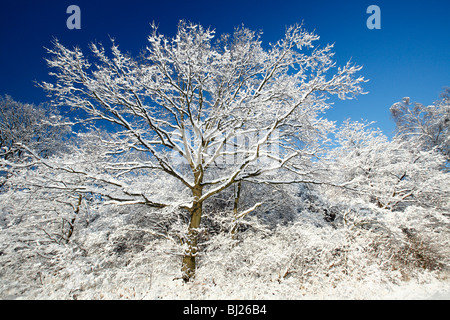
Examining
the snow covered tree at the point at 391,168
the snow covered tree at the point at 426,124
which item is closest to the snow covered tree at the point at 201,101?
the snow covered tree at the point at 391,168

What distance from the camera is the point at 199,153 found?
209 inches

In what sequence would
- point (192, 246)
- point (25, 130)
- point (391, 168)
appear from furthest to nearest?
point (25, 130), point (391, 168), point (192, 246)

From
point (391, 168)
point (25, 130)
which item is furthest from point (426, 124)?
point (25, 130)

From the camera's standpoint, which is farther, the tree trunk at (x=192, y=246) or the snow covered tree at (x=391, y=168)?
the snow covered tree at (x=391, y=168)

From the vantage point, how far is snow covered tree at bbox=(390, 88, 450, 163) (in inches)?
512

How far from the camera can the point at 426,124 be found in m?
A: 14.1

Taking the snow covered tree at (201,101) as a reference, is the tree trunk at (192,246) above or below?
below

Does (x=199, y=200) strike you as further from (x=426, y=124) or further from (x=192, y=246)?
(x=426, y=124)

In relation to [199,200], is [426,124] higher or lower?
higher

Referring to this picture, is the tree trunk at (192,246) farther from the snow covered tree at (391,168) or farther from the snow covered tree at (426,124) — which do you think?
the snow covered tree at (426,124)

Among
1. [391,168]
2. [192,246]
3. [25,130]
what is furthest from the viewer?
[25,130]

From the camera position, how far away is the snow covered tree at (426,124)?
512 inches
